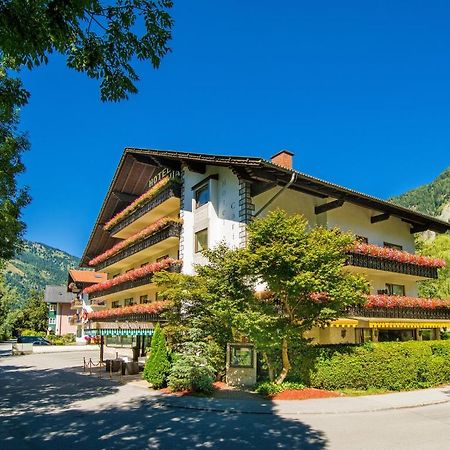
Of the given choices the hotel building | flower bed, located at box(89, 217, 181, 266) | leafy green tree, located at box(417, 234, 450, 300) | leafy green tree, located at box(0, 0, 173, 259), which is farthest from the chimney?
Answer: leafy green tree, located at box(417, 234, 450, 300)

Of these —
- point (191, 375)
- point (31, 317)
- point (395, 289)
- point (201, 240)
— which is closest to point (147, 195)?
point (201, 240)

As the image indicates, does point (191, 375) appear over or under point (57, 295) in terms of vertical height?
under

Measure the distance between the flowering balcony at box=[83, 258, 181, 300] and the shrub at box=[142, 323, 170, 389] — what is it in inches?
270

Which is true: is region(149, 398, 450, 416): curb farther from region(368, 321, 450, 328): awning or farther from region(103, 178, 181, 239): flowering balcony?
region(103, 178, 181, 239): flowering balcony

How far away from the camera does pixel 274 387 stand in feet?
56.0

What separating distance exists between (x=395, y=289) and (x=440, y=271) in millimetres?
14514

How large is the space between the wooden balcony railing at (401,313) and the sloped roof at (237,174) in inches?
232

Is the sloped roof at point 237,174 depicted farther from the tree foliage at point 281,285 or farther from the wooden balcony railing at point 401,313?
the wooden balcony railing at point 401,313

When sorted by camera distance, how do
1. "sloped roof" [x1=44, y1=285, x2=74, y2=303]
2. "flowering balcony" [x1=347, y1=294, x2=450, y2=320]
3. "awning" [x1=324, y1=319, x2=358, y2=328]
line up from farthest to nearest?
1. "sloped roof" [x1=44, y1=285, x2=74, y2=303]
2. "flowering balcony" [x1=347, y1=294, x2=450, y2=320]
3. "awning" [x1=324, y1=319, x2=358, y2=328]

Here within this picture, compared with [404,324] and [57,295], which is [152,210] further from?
[57,295]

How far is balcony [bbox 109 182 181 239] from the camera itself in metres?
27.5

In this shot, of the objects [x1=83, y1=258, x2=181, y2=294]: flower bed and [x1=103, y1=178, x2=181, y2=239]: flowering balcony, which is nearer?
[x1=83, y1=258, x2=181, y2=294]: flower bed

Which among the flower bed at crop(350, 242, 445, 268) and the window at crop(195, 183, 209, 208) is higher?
the window at crop(195, 183, 209, 208)

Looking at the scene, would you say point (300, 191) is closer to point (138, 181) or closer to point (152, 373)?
point (152, 373)
